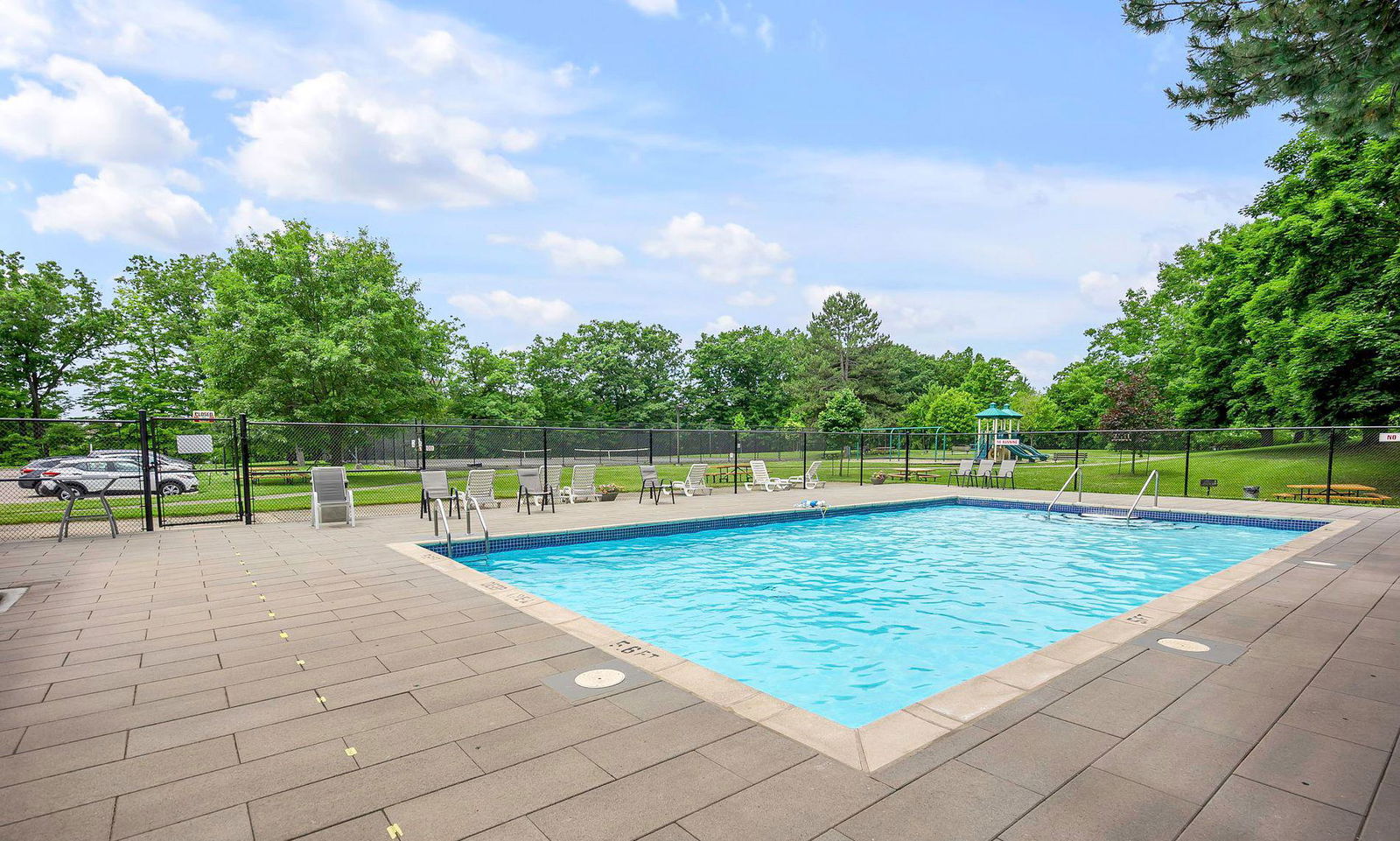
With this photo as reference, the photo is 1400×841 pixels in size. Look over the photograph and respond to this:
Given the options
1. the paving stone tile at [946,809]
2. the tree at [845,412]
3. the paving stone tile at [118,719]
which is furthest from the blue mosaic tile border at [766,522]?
the tree at [845,412]

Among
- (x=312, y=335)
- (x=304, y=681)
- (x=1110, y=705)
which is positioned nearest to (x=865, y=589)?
(x=1110, y=705)

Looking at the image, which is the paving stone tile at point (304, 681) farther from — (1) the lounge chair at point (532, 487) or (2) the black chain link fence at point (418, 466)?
(1) the lounge chair at point (532, 487)

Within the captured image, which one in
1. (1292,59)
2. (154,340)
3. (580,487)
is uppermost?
(154,340)

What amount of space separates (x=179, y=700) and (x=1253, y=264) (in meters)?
28.7

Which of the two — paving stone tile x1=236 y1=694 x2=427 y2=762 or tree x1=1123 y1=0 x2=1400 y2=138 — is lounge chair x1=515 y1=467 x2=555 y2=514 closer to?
paving stone tile x1=236 y1=694 x2=427 y2=762

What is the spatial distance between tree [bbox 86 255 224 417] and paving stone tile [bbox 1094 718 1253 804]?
35649mm

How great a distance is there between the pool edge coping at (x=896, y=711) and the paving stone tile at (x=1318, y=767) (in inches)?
34.2

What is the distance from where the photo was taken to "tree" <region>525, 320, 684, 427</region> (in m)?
43.4

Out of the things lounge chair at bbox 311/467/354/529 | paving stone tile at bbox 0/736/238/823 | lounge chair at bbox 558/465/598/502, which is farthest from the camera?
lounge chair at bbox 558/465/598/502

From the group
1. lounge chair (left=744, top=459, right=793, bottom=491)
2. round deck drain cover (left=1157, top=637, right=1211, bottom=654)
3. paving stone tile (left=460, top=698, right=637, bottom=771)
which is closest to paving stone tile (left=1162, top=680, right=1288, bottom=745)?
round deck drain cover (left=1157, top=637, right=1211, bottom=654)

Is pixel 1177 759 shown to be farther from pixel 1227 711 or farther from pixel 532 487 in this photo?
pixel 532 487

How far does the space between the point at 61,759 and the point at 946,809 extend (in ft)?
11.3

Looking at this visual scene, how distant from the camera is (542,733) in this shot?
2.60m

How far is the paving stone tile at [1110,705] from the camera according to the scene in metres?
2.70
